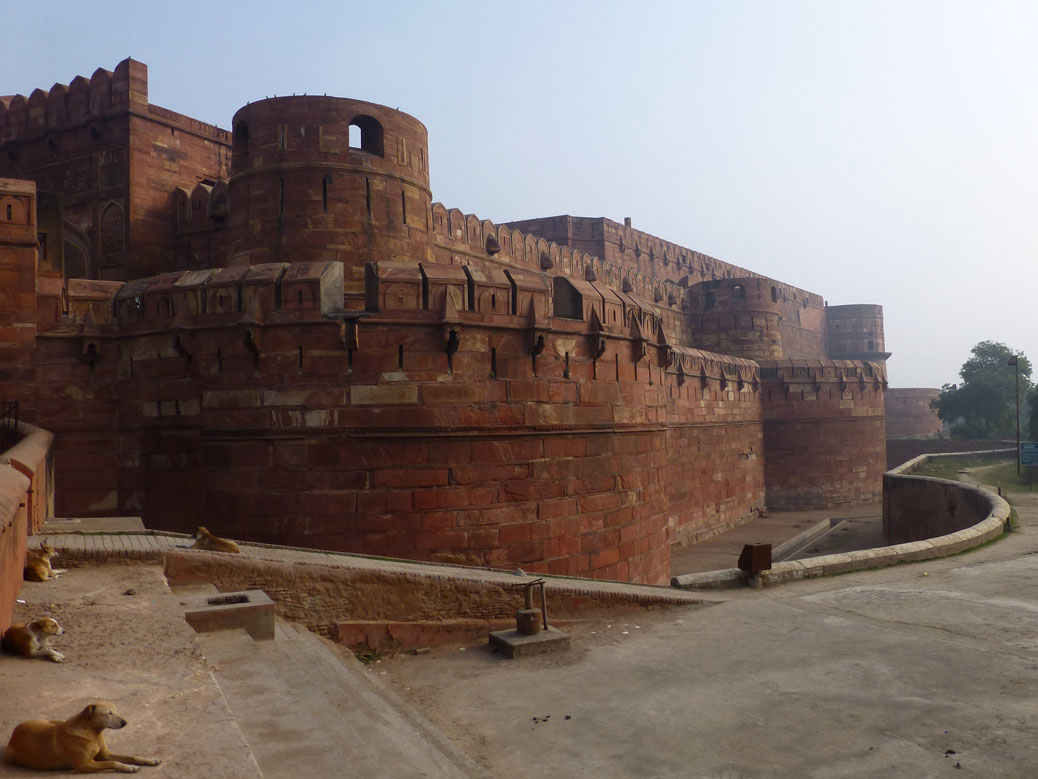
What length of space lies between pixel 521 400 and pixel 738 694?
497 centimetres

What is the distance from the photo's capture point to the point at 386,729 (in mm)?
4152

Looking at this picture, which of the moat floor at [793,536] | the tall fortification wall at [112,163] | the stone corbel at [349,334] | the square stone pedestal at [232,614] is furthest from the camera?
the moat floor at [793,536]

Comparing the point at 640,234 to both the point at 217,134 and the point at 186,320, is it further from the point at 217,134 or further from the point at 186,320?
the point at 186,320

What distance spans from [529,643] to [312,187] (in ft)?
29.8

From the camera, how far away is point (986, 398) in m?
53.0

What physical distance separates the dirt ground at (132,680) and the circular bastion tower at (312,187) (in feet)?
26.8

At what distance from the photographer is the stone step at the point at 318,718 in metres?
3.58

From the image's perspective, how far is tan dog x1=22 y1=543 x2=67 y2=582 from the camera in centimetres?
585

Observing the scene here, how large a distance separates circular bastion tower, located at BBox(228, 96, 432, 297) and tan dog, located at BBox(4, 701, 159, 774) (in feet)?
33.8

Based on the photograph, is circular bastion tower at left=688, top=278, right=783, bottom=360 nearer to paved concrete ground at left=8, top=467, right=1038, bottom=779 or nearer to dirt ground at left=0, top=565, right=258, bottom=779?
paved concrete ground at left=8, top=467, right=1038, bottom=779

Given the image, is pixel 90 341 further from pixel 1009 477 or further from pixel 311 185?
pixel 1009 477

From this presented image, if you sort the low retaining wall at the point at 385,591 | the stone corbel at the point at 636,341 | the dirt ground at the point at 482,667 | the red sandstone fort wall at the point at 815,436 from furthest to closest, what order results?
1. the red sandstone fort wall at the point at 815,436
2. the stone corbel at the point at 636,341
3. the low retaining wall at the point at 385,591
4. the dirt ground at the point at 482,667

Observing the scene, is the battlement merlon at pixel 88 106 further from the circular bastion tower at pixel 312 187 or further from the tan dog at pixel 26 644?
the tan dog at pixel 26 644

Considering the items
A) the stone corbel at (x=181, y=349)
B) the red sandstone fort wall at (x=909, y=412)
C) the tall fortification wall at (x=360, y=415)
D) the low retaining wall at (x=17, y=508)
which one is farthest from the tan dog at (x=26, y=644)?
the red sandstone fort wall at (x=909, y=412)
